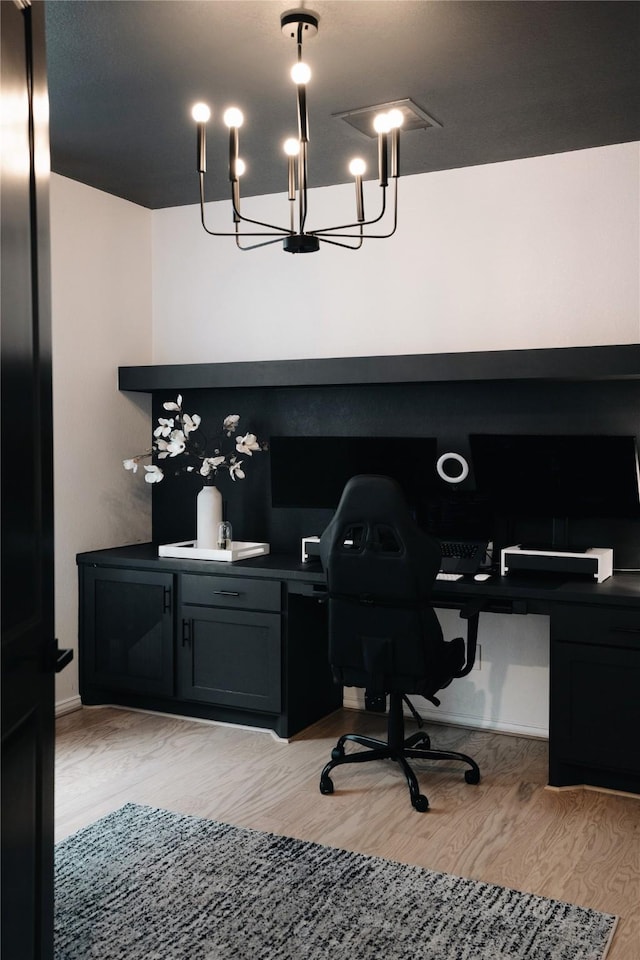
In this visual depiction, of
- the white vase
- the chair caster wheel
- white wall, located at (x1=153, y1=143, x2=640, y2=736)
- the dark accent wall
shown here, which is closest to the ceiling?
white wall, located at (x1=153, y1=143, x2=640, y2=736)

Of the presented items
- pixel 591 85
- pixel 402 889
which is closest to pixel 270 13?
pixel 591 85

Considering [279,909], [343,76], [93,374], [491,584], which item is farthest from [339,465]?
[279,909]

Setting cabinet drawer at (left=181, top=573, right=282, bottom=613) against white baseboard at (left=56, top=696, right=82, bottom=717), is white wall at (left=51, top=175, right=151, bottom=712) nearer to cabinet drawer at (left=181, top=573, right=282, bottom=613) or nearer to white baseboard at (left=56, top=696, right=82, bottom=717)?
white baseboard at (left=56, top=696, right=82, bottom=717)

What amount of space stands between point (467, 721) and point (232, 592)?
127 centimetres

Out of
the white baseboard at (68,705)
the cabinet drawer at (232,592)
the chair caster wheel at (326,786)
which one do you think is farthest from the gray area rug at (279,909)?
the white baseboard at (68,705)

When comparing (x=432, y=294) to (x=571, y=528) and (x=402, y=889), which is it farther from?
(x=402, y=889)

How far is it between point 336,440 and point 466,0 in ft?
6.45

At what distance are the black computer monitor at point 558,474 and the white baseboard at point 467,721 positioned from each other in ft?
3.26

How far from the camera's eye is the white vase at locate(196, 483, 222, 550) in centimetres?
433

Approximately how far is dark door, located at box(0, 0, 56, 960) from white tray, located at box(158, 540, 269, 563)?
2237 mm

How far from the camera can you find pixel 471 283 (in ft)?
13.5

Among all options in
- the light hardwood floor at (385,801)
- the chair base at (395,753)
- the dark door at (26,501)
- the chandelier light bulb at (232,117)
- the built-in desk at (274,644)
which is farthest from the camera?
the chair base at (395,753)

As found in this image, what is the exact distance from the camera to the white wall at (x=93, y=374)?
14.3 ft

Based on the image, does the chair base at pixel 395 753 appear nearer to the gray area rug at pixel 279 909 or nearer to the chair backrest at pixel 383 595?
the chair backrest at pixel 383 595
